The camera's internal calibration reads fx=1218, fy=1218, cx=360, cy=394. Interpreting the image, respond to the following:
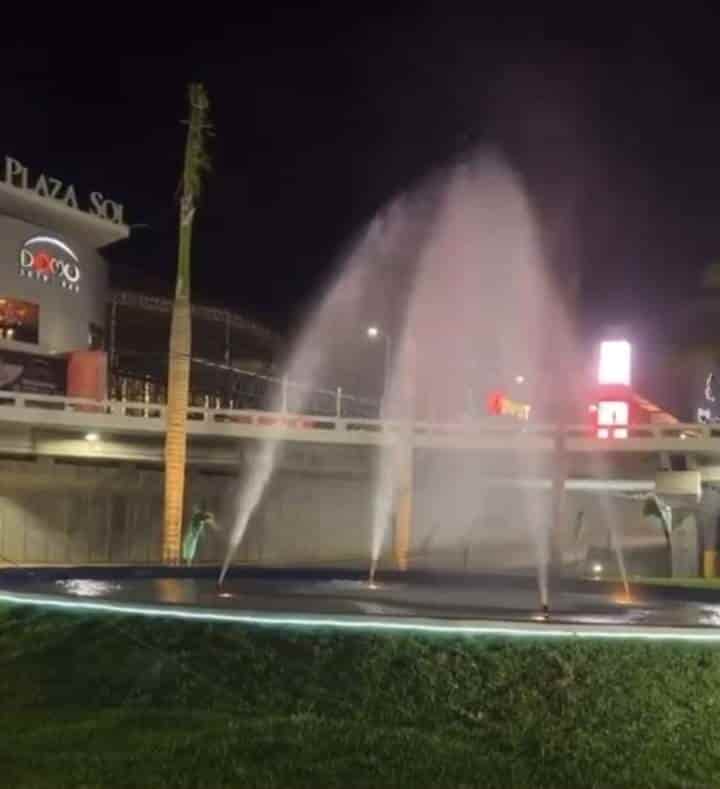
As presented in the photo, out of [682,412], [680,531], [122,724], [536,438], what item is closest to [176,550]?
[536,438]

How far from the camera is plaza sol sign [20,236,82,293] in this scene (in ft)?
154

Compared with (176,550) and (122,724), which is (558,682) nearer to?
(122,724)

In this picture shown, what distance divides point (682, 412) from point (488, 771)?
7428 cm

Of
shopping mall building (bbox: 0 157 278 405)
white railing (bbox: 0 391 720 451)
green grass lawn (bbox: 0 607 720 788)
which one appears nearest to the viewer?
green grass lawn (bbox: 0 607 720 788)

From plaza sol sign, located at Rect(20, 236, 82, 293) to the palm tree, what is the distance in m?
15.4

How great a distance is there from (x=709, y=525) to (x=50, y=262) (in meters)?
27.2

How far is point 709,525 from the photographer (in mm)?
43875

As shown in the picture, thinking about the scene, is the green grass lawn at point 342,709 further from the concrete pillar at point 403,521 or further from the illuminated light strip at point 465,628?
the concrete pillar at point 403,521

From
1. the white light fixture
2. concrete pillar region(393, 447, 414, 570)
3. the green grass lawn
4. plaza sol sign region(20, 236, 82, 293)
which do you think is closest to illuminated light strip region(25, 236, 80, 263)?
plaza sol sign region(20, 236, 82, 293)

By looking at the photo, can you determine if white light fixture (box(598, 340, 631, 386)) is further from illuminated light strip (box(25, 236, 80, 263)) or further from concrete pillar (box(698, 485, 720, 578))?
illuminated light strip (box(25, 236, 80, 263))

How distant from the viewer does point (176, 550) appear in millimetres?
31891

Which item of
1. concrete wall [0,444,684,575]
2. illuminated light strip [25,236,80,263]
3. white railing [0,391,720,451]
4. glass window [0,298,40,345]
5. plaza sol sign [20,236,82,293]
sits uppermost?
illuminated light strip [25,236,80,263]

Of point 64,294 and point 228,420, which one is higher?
point 64,294

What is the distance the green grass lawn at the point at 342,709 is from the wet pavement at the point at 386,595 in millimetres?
1187
